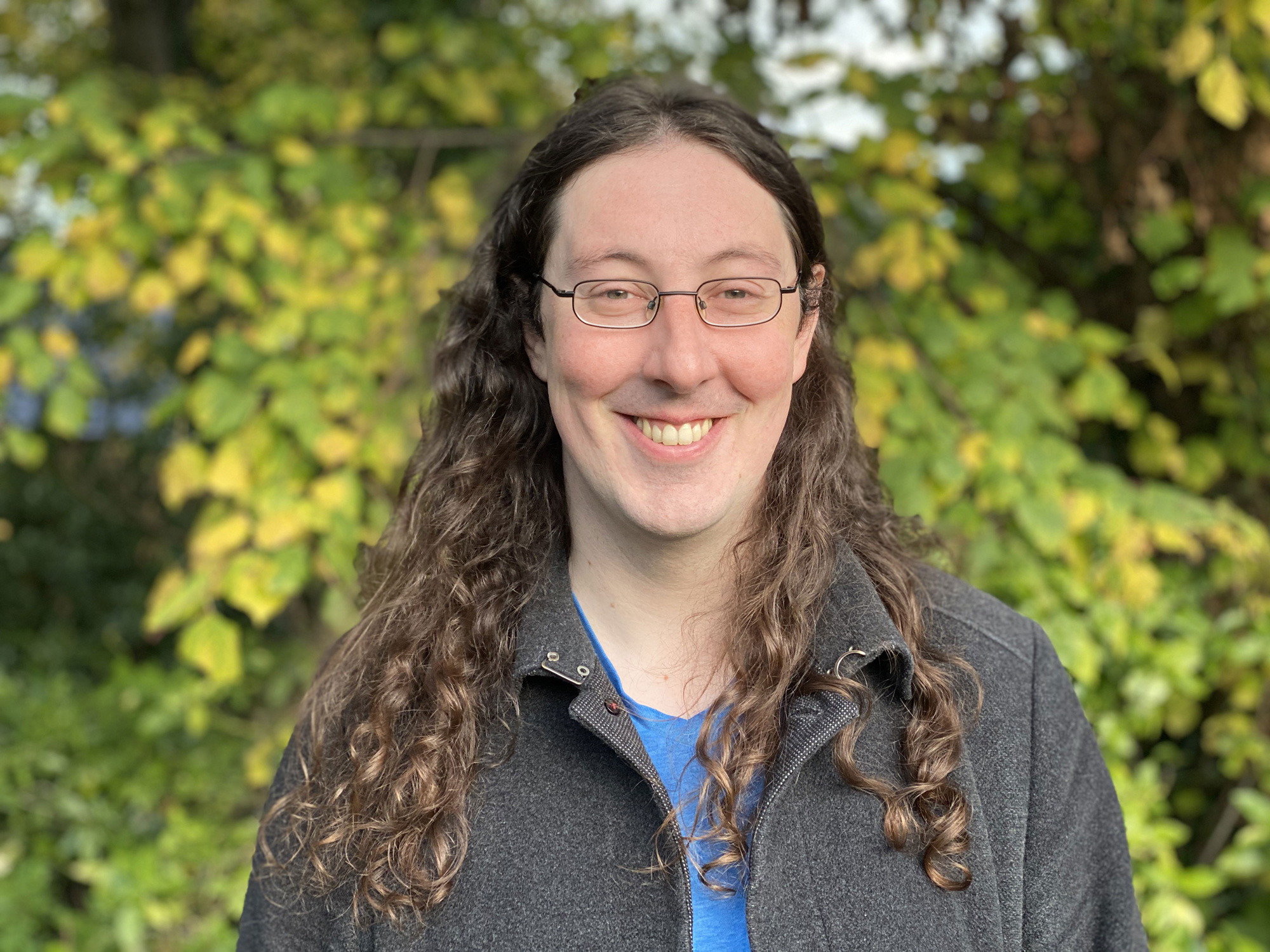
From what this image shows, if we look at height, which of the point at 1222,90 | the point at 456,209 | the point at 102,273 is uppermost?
the point at 1222,90

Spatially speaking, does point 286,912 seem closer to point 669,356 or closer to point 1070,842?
point 669,356

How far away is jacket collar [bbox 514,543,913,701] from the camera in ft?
4.84

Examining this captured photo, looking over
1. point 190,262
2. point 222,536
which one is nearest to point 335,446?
point 222,536

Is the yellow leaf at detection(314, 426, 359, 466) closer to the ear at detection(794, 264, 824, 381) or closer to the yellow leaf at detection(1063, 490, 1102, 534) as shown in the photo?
the ear at detection(794, 264, 824, 381)

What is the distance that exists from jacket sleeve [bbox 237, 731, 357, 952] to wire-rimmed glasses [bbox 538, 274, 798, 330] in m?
0.85

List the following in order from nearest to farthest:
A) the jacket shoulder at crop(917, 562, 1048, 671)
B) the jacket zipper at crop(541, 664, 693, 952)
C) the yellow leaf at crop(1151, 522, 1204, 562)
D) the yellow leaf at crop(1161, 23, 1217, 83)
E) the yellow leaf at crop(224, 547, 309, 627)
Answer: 1. the jacket zipper at crop(541, 664, 693, 952)
2. the jacket shoulder at crop(917, 562, 1048, 671)
3. the yellow leaf at crop(1161, 23, 1217, 83)
4. the yellow leaf at crop(224, 547, 309, 627)
5. the yellow leaf at crop(1151, 522, 1204, 562)

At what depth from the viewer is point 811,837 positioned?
4.65 ft

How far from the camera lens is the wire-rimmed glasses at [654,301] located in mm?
1432

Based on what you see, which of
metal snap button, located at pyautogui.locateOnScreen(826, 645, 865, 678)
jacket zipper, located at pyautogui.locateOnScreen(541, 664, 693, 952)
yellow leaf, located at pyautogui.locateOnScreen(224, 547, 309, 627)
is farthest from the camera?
yellow leaf, located at pyautogui.locateOnScreen(224, 547, 309, 627)

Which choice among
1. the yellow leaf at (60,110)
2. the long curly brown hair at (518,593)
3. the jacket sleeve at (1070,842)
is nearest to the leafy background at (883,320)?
the yellow leaf at (60,110)

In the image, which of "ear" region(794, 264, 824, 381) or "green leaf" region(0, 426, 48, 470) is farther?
"green leaf" region(0, 426, 48, 470)

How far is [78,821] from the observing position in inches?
153

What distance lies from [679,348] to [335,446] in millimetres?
1510

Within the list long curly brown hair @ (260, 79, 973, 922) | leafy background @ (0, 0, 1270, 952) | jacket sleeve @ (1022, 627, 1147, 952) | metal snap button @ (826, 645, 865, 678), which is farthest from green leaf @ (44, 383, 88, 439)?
jacket sleeve @ (1022, 627, 1147, 952)
